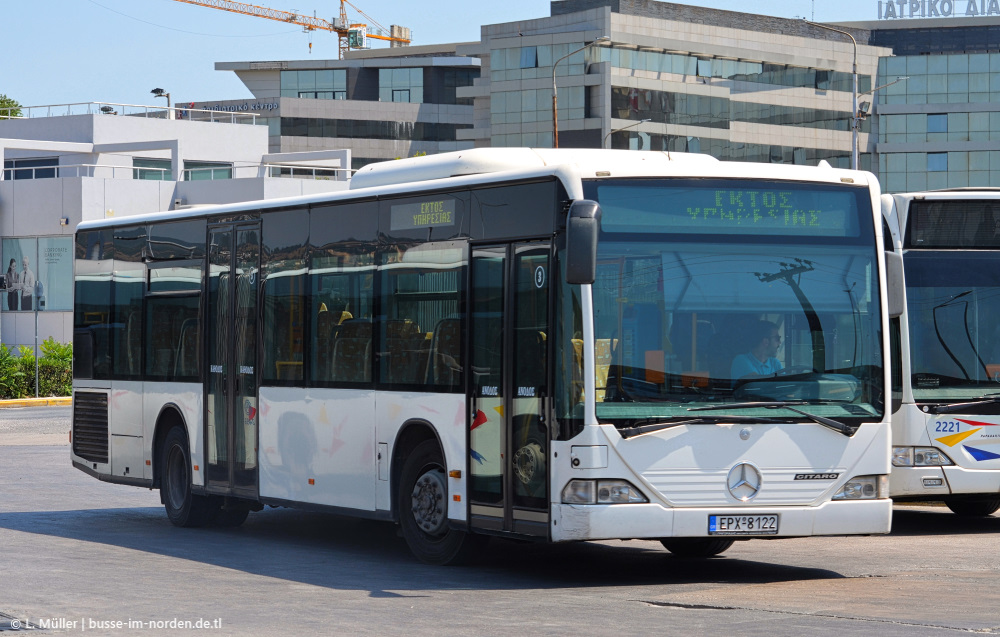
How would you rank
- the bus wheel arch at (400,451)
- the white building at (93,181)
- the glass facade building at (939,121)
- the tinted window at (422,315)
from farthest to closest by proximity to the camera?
the glass facade building at (939,121) < the white building at (93,181) < the bus wheel arch at (400,451) < the tinted window at (422,315)

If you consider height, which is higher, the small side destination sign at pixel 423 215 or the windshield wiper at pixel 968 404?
the small side destination sign at pixel 423 215

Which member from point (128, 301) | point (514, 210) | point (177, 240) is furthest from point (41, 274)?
point (514, 210)

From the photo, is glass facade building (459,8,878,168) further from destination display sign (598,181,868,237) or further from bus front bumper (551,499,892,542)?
bus front bumper (551,499,892,542)

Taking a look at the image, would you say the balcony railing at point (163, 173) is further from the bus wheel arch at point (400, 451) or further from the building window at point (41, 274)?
the bus wheel arch at point (400, 451)

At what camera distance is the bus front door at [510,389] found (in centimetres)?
1125

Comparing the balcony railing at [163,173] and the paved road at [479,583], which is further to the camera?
the balcony railing at [163,173]

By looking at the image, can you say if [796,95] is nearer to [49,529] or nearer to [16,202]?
[16,202]

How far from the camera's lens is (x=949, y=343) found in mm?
15547

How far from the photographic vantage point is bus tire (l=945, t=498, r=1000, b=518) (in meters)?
17.2

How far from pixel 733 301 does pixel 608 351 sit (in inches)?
39.2

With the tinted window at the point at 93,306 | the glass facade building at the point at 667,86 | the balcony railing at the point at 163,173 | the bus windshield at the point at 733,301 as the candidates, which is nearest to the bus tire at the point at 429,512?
the bus windshield at the point at 733,301

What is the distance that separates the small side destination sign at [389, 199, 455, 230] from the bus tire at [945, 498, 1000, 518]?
23.9ft

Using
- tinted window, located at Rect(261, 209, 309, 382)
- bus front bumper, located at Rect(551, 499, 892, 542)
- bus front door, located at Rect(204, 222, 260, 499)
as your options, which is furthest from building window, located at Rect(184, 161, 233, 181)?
bus front bumper, located at Rect(551, 499, 892, 542)

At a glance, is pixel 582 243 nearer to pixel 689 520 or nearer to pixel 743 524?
pixel 689 520
